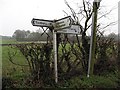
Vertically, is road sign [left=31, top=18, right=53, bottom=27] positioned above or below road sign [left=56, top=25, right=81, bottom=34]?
above

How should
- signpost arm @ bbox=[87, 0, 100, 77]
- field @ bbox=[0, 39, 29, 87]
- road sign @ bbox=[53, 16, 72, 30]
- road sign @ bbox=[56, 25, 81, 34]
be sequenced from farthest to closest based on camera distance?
signpost arm @ bbox=[87, 0, 100, 77] < field @ bbox=[0, 39, 29, 87] < road sign @ bbox=[56, 25, 81, 34] < road sign @ bbox=[53, 16, 72, 30]

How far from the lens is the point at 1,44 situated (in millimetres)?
9109

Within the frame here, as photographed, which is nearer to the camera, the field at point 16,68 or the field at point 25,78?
the field at point 25,78

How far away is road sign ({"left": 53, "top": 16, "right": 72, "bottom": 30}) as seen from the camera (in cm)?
763

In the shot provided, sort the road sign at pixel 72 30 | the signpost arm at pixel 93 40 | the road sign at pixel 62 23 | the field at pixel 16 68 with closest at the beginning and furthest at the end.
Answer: the road sign at pixel 62 23, the road sign at pixel 72 30, the field at pixel 16 68, the signpost arm at pixel 93 40

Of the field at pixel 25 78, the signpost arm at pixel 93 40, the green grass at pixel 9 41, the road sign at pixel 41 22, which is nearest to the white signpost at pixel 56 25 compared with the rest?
the road sign at pixel 41 22

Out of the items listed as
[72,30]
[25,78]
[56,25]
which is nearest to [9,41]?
[25,78]

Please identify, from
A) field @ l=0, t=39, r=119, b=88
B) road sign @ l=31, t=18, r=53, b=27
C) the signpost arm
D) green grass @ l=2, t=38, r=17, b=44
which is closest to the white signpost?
road sign @ l=31, t=18, r=53, b=27

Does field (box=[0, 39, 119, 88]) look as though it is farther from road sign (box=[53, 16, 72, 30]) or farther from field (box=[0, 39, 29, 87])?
road sign (box=[53, 16, 72, 30])

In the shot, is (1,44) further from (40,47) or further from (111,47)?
(111,47)

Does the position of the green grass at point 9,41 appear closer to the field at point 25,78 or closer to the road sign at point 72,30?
the field at point 25,78

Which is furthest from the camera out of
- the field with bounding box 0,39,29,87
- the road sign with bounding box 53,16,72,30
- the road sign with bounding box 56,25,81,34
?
the field with bounding box 0,39,29,87

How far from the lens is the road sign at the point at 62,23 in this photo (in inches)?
301

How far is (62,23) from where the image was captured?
7.80m
